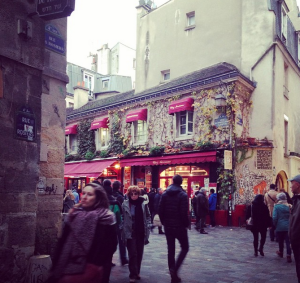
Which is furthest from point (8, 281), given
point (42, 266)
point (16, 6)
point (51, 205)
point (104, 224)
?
point (16, 6)

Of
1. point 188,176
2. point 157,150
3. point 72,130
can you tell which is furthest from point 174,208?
point 72,130

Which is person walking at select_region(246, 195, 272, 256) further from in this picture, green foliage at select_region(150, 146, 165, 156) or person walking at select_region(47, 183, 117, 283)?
green foliage at select_region(150, 146, 165, 156)

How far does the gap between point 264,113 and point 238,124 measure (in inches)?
70.9

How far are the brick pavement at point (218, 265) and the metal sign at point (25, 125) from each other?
2.81 meters

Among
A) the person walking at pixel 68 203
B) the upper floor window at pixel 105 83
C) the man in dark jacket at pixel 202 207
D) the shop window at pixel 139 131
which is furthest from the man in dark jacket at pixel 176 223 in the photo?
the upper floor window at pixel 105 83

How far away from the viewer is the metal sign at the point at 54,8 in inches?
219

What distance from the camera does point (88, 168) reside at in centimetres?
2156

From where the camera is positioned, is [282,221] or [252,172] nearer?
[282,221]

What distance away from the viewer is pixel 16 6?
561 centimetres

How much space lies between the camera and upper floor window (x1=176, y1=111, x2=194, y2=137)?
18.1 meters

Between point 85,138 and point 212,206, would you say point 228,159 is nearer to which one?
point 212,206

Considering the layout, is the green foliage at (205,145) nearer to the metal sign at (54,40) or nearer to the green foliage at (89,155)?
the green foliage at (89,155)

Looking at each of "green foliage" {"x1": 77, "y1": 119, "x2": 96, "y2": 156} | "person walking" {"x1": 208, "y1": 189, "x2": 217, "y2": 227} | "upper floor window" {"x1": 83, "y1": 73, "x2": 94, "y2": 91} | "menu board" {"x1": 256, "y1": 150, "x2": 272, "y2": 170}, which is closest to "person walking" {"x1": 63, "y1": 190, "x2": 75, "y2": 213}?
"person walking" {"x1": 208, "y1": 189, "x2": 217, "y2": 227}

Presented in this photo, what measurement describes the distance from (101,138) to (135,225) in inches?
663
